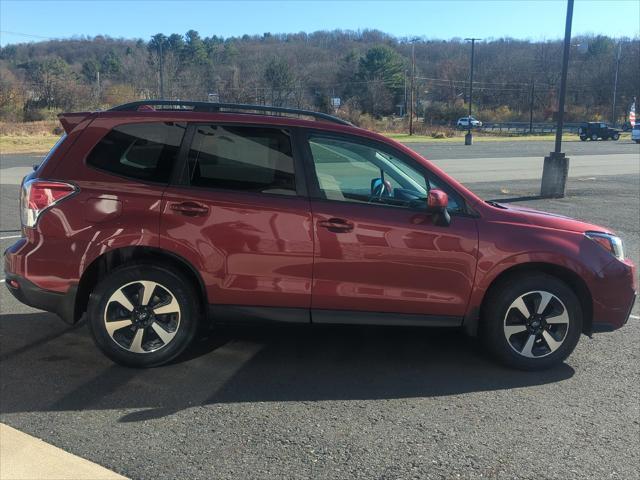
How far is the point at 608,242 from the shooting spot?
14.1 ft

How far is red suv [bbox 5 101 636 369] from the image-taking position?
4.02 m

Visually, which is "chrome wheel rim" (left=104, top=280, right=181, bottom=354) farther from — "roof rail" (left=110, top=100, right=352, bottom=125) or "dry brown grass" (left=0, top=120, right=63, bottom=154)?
"dry brown grass" (left=0, top=120, right=63, bottom=154)

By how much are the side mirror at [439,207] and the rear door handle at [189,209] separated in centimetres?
151

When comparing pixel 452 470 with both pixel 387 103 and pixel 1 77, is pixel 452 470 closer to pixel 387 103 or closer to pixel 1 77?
pixel 1 77

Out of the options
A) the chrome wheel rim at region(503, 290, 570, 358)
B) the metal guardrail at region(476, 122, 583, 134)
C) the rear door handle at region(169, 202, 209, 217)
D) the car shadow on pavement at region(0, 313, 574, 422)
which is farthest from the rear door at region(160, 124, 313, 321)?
the metal guardrail at region(476, 122, 583, 134)

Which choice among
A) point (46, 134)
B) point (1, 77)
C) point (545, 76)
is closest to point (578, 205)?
point (46, 134)

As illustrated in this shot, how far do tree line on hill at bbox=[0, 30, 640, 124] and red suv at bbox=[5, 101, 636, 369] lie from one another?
4172 centimetres

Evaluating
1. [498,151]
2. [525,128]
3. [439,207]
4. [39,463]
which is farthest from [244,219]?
[525,128]

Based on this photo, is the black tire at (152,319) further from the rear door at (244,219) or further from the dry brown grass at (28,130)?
the dry brown grass at (28,130)

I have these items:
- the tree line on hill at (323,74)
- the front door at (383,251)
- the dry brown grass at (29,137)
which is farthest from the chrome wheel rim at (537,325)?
the tree line on hill at (323,74)

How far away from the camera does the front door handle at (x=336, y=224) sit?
13.1ft

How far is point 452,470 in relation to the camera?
298 cm

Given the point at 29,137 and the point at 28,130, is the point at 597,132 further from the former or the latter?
the point at 28,130

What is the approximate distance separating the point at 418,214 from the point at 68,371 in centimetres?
267
